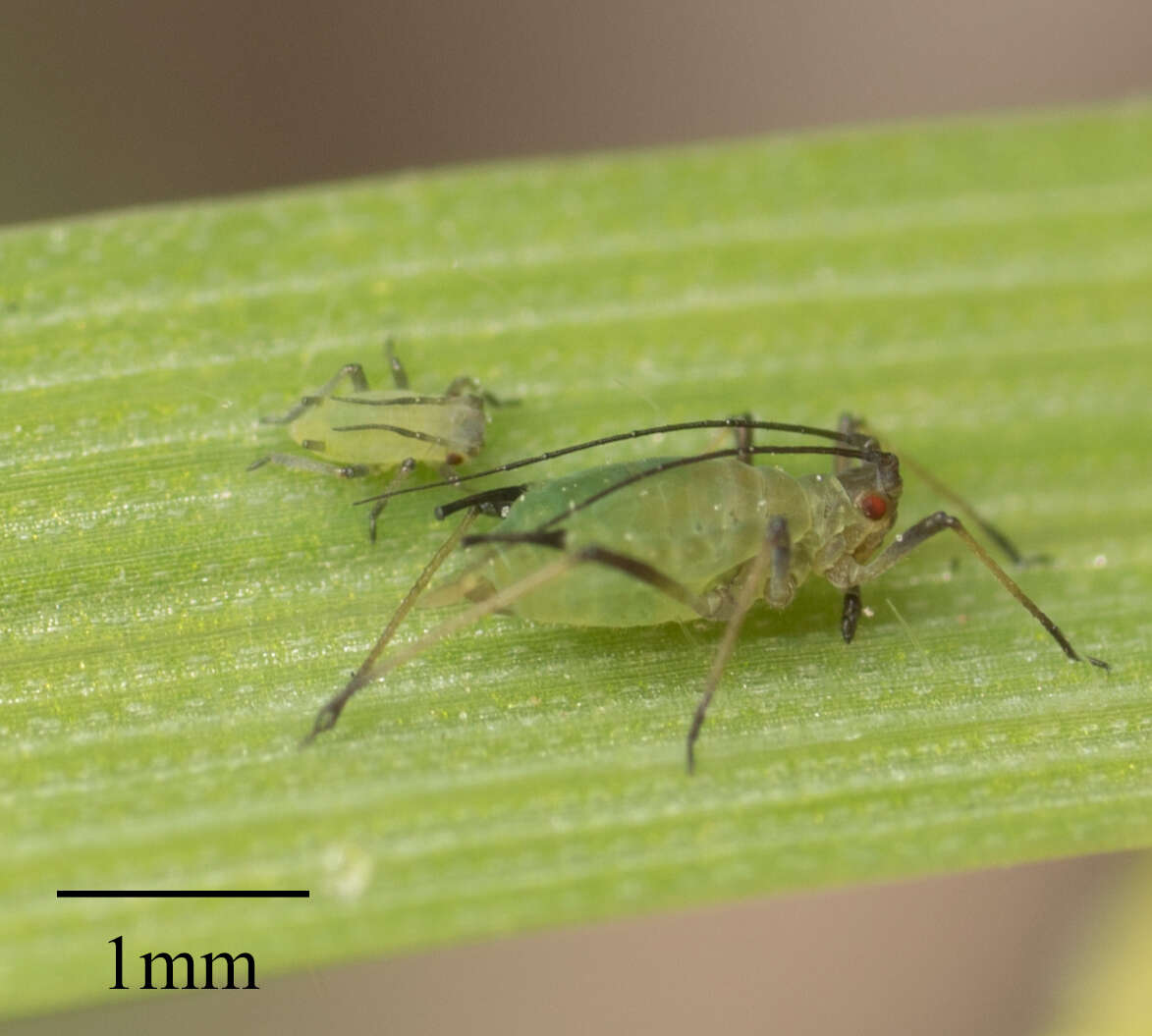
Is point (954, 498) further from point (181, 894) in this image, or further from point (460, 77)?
point (460, 77)

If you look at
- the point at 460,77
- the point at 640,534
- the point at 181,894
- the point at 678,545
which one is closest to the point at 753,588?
the point at 678,545

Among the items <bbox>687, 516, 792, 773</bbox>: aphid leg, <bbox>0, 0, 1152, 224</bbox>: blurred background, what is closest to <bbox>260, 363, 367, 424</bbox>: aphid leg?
<bbox>687, 516, 792, 773</bbox>: aphid leg

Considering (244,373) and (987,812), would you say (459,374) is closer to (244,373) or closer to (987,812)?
(244,373)

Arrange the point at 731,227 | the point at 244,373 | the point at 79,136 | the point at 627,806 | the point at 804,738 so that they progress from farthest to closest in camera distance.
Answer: the point at 79,136 < the point at 731,227 < the point at 244,373 < the point at 804,738 < the point at 627,806

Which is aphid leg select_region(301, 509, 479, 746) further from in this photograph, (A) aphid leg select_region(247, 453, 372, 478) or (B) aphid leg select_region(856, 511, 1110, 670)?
(B) aphid leg select_region(856, 511, 1110, 670)

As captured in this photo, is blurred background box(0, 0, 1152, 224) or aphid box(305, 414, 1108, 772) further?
blurred background box(0, 0, 1152, 224)

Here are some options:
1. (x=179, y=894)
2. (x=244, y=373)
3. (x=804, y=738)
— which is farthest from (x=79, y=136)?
(x=804, y=738)

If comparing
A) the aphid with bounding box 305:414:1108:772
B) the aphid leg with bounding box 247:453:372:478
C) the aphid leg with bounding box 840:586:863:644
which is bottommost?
the aphid leg with bounding box 840:586:863:644
